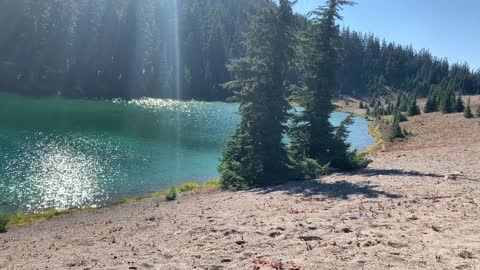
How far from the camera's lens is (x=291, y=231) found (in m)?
15.5

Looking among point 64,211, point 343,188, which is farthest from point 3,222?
point 343,188

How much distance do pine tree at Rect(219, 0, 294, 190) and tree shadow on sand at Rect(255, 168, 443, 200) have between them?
2.39 metres

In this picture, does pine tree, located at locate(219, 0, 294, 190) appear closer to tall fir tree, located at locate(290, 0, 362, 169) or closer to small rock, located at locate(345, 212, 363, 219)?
tall fir tree, located at locate(290, 0, 362, 169)

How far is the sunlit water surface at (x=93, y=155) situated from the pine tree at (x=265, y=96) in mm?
11948

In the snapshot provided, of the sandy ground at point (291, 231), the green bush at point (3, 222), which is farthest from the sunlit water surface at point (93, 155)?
the sandy ground at point (291, 231)

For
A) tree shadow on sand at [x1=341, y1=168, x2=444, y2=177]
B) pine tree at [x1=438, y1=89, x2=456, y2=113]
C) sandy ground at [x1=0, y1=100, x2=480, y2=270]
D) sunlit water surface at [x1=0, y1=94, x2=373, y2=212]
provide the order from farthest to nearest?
pine tree at [x1=438, y1=89, x2=456, y2=113] < sunlit water surface at [x1=0, y1=94, x2=373, y2=212] < tree shadow on sand at [x1=341, y1=168, x2=444, y2=177] < sandy ground at [x1=0, y1=100, x2=480, y2=270]

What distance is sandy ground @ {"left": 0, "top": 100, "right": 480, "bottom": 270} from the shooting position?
40.6ft

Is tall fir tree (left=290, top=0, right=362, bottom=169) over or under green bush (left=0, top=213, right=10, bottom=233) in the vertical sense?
over

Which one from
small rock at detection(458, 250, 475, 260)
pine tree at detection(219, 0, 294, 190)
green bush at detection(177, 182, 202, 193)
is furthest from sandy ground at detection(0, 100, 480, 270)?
green bush at detection(177, 182, 202, 193)

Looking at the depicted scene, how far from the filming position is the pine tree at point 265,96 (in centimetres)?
2973

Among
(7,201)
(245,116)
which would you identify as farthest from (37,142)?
(245,116)

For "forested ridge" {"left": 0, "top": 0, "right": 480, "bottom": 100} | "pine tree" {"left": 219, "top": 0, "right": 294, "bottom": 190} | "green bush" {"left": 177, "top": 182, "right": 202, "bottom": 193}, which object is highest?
"forested ridge" {"left": 0, "top": 0, "right": 480, "bottom": 100}

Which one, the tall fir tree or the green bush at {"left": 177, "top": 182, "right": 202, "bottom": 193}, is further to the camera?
the green bush at {"left": 177, "top": 182, "right": 202, "bottom": 193}

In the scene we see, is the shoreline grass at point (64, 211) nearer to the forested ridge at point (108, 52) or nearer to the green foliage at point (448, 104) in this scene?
the green foliage at point (448, 104)
